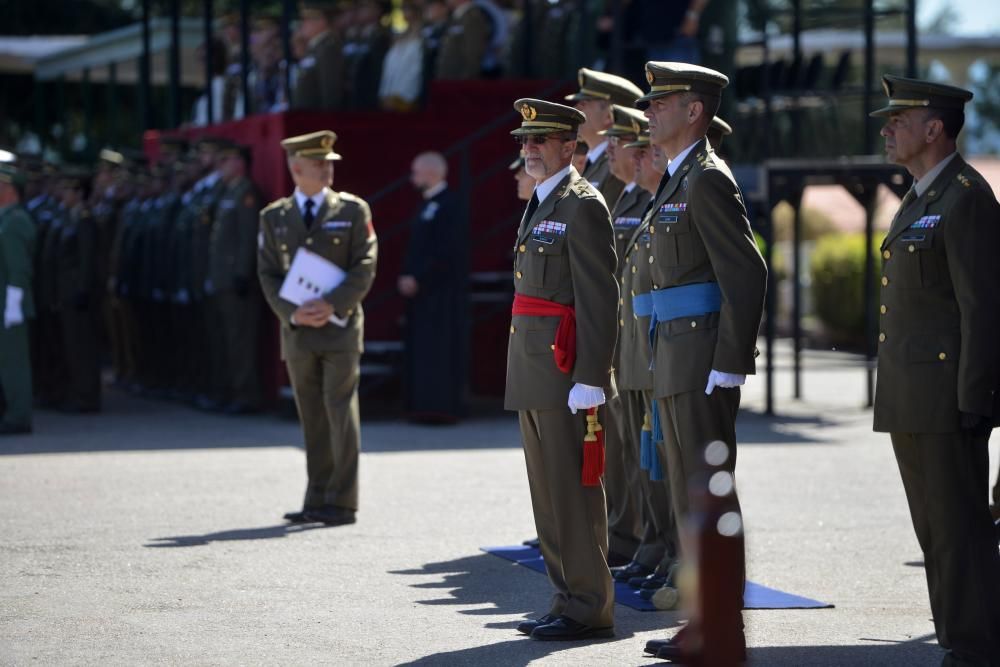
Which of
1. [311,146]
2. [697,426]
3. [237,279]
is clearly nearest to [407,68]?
[237,279]

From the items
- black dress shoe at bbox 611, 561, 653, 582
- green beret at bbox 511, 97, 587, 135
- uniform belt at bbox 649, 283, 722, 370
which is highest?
green beret at bbox 511, 97, 587, 135

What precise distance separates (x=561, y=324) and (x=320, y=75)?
10.0 meters

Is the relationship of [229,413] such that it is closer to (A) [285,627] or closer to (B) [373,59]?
(B) [373,59]

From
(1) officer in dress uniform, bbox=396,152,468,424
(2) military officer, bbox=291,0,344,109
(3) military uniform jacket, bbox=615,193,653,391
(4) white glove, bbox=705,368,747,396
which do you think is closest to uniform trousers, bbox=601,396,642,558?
(3) military uniform jacket, bbox=615,193,653,391

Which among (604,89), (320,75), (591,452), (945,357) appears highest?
(320,75)

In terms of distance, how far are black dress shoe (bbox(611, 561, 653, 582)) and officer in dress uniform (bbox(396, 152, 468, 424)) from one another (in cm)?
615

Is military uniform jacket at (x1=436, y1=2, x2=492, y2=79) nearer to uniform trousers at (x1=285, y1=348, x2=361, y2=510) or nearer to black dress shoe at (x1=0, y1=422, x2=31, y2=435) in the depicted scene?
black dress shoe at (x1=0, y1=422, x2=31, y2=435)

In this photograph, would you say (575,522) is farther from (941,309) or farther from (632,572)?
(941,309)

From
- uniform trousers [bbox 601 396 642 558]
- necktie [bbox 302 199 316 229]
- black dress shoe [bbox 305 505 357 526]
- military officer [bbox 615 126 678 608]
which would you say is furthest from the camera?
necktie [bbox 302 199 316 229]

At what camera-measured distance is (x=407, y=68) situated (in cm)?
1591

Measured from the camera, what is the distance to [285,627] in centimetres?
651

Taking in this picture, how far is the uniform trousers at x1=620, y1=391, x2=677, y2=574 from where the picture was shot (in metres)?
7.52

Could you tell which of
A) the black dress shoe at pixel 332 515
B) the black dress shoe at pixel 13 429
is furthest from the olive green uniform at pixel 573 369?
the black dress shoe at pixel 13 429

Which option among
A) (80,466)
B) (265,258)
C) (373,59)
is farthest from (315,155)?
(373,59)
